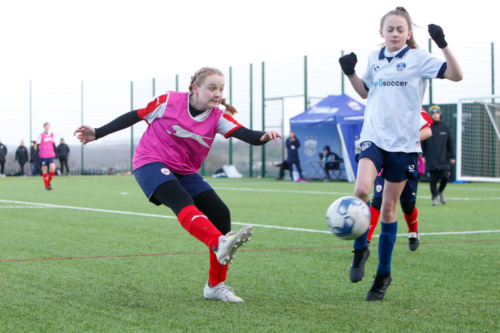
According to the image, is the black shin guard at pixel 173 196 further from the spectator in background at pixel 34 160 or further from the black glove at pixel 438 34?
the spectator in background at pixel 34 160

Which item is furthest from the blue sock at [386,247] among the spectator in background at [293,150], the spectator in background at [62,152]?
the spectator in background at [62,152]

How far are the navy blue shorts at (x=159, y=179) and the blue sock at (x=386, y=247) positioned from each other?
1.26m

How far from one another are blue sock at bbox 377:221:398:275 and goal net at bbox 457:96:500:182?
57.5ft

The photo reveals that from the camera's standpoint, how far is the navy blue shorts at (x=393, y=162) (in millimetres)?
3928

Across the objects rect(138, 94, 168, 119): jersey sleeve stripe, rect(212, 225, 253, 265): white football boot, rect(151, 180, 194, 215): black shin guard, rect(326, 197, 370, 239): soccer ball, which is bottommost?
rect(212, 225, 253, 265): white football boot

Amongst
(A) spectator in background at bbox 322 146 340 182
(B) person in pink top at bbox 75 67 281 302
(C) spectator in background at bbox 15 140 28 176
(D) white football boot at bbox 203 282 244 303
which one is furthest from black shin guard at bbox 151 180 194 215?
(C) spectator in background at bbox 15 140 28 176

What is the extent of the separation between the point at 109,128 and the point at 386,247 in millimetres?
2079

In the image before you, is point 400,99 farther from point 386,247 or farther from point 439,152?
point 439,152

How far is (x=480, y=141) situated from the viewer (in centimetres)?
2080

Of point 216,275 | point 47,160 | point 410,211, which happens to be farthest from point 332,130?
point 216,275

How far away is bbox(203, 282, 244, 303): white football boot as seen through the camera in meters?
3.71

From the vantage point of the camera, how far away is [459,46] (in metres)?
22.0

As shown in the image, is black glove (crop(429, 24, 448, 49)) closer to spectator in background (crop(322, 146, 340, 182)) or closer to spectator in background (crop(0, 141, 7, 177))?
spectator in background (crop(322, 146, 340, 182))

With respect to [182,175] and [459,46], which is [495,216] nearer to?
[182,175]
